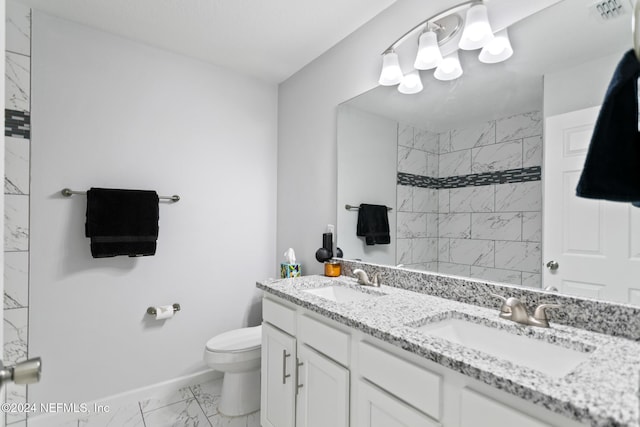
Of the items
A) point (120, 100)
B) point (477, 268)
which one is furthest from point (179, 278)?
point (477, 268)

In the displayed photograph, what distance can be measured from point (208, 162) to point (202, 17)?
93 cm

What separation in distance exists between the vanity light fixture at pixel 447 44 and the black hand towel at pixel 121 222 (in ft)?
5.39

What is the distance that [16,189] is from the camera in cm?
172

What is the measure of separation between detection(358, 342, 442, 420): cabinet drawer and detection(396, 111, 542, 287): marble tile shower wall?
0.60 meters

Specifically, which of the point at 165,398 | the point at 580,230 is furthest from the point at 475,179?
the point at 165,398

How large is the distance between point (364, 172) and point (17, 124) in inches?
77.3

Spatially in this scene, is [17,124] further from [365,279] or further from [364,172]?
[365,279]

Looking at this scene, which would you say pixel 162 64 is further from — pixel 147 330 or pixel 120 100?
pixel 147 330

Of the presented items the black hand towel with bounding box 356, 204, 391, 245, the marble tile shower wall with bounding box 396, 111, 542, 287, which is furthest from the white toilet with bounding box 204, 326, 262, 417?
the marble tile shower wall with bounding box 396, 111, 542, 287

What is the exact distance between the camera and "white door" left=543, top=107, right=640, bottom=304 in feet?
3.18

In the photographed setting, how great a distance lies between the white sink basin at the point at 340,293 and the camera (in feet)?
5.37

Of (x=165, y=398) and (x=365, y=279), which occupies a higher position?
(x=365, y=279)

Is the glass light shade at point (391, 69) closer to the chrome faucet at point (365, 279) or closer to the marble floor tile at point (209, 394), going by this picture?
the chrome faucet at point (365, 279)

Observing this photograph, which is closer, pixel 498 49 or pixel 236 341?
pixel 498 49
